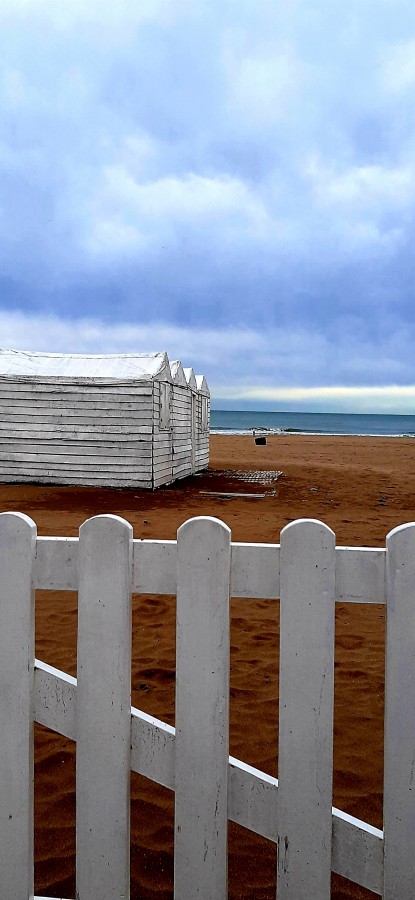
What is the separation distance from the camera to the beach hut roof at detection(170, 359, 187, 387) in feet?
50.5

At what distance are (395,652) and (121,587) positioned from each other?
79 cm

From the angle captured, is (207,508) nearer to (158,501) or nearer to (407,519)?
(158,501)

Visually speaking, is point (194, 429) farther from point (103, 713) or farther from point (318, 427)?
point (318, 427)

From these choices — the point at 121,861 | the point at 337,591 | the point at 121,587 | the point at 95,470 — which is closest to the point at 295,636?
the point at 337,591

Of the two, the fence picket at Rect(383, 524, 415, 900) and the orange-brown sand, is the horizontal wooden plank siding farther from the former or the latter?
the fence picket at Rect(383, 524, 415, 900)

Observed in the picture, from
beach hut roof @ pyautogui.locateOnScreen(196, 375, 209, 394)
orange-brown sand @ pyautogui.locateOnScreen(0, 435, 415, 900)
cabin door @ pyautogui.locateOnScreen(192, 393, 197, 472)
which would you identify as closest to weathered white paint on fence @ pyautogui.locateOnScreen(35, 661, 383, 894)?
orange-brown sand @ pyautogui.locateOnScreen(0, 435, 415, 900)

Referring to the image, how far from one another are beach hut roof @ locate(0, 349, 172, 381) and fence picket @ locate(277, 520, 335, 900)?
39.8ft

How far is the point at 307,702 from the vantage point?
165 cm

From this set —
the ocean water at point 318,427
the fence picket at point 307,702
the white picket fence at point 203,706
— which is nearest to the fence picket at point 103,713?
the white picket fence at point 203,706

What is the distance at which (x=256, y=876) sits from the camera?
2264 mm

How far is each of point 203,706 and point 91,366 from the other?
44.2 ft

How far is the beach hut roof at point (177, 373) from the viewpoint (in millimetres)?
15392

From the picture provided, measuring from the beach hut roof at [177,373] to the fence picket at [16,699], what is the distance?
13627 mm

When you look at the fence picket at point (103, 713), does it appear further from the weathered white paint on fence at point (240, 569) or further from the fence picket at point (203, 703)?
the fence picket at point (203, 703)
